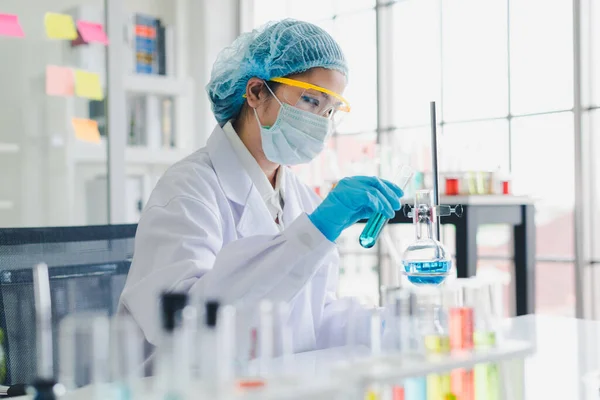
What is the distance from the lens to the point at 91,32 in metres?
3.38

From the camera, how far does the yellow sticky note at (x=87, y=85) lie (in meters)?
3.34

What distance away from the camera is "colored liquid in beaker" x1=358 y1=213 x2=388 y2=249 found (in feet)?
4.16

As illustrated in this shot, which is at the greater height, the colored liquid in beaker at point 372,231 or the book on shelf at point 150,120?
the book on shelf at point 150,120

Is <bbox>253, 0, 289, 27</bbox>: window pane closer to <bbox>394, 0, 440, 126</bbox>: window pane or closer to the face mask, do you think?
<bbox>394, 0, 440, 126</bbox>: window pane

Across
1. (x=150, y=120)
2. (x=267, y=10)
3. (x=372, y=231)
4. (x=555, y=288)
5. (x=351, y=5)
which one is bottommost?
(x=555, y=288)

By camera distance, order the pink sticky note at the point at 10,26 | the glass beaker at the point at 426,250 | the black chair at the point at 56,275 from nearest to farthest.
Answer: the glass beaker at the point at 426,250, the black chair at the point at 56,275, the pink sticky note at the point at 10,26

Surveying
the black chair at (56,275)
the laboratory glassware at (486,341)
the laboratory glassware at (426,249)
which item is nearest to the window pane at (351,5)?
→ the black chair at (56,275)

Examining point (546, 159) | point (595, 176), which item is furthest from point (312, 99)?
point (546, 159)

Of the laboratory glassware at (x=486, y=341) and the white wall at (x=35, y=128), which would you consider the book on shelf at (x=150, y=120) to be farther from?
the laboratory glassware at (x=486, y=341)

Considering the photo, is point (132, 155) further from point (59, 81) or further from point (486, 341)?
point (486, 341)

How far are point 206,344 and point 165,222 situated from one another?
0.70 metres

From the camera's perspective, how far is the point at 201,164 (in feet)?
4.94

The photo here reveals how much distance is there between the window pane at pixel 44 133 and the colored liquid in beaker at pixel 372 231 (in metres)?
2.43

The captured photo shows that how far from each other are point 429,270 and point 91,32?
274 cm
